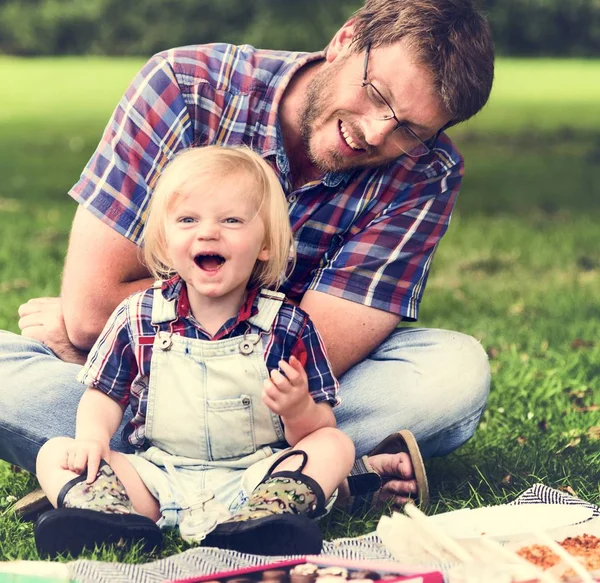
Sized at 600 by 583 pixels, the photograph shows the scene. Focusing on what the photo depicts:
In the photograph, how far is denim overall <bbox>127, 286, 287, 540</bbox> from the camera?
8.66 ft

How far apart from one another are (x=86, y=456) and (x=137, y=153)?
2.86 feet

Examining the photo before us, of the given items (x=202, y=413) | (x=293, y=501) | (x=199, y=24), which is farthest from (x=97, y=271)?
(x=199, y=24)

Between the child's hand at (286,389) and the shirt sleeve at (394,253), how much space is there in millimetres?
499

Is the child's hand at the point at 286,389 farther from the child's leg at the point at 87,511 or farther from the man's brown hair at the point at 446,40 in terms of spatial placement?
the man's brown hair at the point at 446,40

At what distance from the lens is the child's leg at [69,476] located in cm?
253

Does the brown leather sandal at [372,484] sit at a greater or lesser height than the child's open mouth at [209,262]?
lesser

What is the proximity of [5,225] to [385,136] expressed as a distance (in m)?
4.58

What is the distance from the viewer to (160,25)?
1952cm

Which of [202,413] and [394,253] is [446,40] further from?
[202,413]

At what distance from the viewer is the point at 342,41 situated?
2.98m

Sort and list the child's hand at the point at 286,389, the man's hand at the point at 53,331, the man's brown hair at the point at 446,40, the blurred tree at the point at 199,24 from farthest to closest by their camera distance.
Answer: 1. the blurred tree at the point at 199,24
2. the man's hand at the point at 53,331
3. the man's brown hair at the point at 446,40
4. the child's hand at the point at 286,389

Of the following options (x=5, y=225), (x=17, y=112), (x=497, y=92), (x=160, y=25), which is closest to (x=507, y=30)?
(x=497, y=92)

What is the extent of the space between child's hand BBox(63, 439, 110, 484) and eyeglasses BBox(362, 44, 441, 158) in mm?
1105

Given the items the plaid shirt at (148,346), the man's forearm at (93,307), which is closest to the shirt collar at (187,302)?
the plaid shirt at (148,346)
